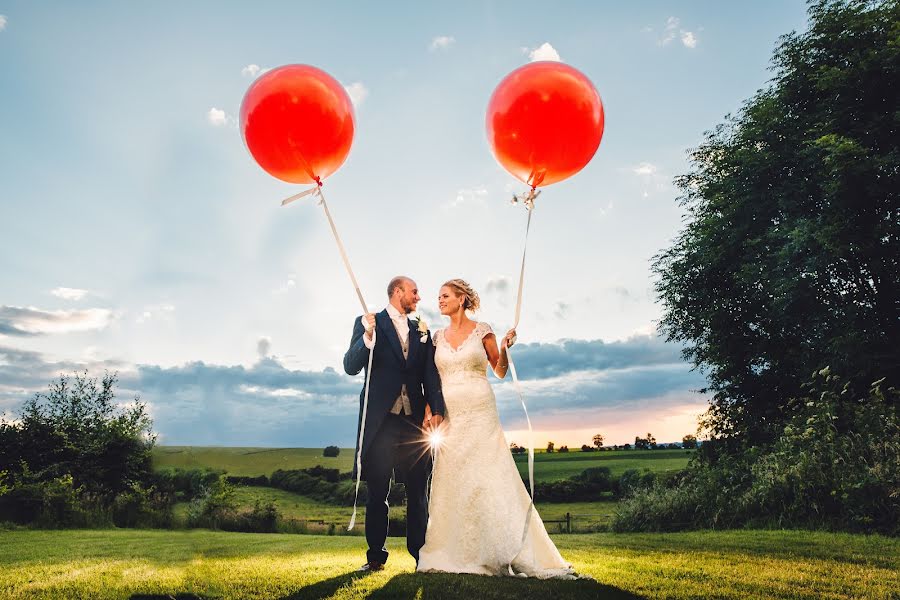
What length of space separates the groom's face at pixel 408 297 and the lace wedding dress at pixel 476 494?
1.26 ft

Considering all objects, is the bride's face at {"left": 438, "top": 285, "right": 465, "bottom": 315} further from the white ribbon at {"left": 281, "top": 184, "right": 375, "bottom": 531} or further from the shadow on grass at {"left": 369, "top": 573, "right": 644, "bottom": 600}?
the shadow on grass at {"left": 369, "top": 573, "right": 644, "bottom": 600}

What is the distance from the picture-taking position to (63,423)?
1470 cm

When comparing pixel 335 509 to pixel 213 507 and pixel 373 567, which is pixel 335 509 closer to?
pixel 213 507

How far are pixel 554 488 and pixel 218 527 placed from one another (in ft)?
28.7

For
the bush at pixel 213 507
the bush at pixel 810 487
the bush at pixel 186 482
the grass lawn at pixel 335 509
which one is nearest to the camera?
the bush at pixel 810 487

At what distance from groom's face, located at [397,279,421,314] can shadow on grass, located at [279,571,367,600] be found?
7.01 ft

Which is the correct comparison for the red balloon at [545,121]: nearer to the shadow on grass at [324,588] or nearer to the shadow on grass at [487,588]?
the shadow on grass at [487,588]

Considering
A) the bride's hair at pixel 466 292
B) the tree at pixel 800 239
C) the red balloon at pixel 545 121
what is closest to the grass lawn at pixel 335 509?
the tree at pixel 800 239

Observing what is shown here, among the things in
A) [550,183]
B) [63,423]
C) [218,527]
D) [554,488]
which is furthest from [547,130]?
[63,423]

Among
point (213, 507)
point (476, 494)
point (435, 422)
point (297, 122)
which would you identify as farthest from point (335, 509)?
point (297, 122)

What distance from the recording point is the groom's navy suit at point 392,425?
4988mm

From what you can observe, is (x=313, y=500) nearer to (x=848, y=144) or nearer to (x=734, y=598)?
(x=734, y=598)

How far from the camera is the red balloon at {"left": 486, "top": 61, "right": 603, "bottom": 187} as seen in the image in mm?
5035

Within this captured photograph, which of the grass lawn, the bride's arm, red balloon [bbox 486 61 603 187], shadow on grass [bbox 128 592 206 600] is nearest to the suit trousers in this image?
the bride's arm
